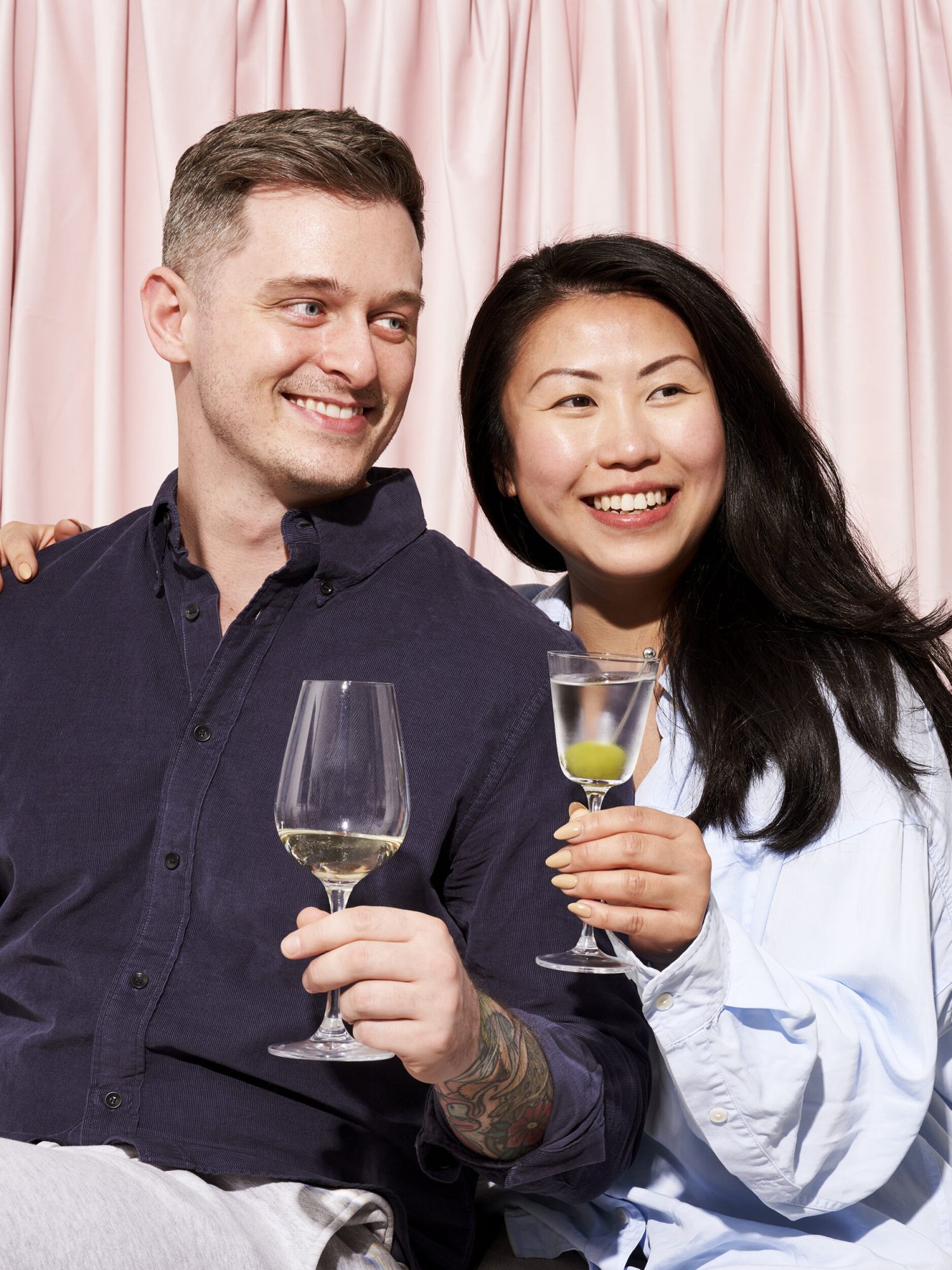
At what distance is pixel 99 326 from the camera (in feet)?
9.06

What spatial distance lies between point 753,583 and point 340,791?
998mm

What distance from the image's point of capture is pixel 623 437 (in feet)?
5.83

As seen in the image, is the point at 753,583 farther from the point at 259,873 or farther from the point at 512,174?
the point at 512,174

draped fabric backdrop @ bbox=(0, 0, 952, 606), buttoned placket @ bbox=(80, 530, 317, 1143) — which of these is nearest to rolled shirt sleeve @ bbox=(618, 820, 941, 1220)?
buttoned placket @ bbox=(80, 530, 317, 1143)

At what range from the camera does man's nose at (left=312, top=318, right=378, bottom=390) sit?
5.12 ft

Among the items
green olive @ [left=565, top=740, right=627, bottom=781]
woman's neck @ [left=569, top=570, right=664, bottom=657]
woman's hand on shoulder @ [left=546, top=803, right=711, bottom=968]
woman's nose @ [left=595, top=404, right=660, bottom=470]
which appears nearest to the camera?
woman's hand on shoulder @ [left=546, top=803, right=711, bottom=968]

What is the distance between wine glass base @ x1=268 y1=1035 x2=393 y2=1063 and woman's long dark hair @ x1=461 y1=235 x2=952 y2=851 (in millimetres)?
703

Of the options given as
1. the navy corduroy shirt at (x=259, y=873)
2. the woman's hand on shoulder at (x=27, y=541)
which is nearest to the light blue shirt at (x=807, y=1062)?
the navy corduroy shirt at (x=259, y=873)

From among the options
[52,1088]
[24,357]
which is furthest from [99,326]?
[52,1088]

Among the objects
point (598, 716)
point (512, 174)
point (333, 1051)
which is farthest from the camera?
point (512, 174)

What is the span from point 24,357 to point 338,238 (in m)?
1.44

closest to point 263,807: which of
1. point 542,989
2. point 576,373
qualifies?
point 542,989

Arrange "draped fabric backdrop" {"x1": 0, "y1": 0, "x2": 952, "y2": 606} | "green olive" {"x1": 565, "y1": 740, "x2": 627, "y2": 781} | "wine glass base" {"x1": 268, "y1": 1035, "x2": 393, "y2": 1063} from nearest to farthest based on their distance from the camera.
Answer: "wine glass base" {"x1": 268, "y1": 1035, "x2": 393, "y2": 1063} < "green olive" {"x1": 565, "y1": 740, "x2": 627, "y2": 781} < "draped fabric backdrop" {"x1": 0, "y1": 0, "x2": 952, "y2": 606}

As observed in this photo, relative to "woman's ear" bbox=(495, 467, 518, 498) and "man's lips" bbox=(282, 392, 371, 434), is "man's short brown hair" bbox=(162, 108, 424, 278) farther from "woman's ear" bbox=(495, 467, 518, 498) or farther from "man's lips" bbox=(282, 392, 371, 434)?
"woman's ear" bbox=(495, 467, 518, 498)
